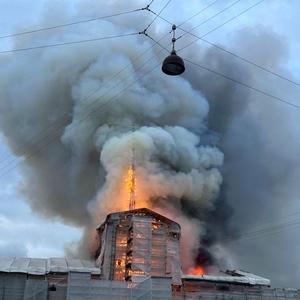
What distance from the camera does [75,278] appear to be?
128ft

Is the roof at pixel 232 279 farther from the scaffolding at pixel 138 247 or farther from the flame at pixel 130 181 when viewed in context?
the flame at pixel 130 181

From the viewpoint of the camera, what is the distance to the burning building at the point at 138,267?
1768 inches

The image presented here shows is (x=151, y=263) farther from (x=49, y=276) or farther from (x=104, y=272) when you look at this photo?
(x=49, y=276)

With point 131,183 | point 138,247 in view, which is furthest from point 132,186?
point 138,247

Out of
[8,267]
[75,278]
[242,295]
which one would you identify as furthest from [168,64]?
[242,295]

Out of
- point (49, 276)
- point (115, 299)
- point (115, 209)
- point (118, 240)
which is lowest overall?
point (115, 299)

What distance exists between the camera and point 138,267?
47250 millimetres

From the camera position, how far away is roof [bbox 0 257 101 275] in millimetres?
44688

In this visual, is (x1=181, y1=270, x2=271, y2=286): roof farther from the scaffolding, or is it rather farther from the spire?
the spire

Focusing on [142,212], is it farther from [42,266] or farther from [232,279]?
[232,279]

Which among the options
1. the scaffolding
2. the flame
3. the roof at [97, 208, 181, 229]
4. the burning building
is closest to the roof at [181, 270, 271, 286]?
the burning building

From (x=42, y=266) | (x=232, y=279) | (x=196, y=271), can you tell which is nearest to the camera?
(x=42, y=266)

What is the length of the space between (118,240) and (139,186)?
6612 mm

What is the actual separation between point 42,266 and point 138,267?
942cm
